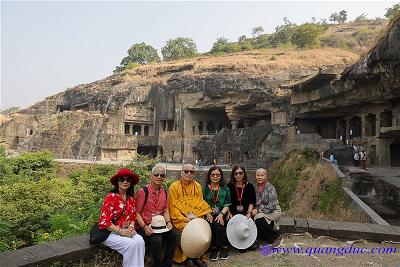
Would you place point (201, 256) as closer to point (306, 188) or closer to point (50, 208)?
point (50, 208)

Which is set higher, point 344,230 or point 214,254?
point 344,230

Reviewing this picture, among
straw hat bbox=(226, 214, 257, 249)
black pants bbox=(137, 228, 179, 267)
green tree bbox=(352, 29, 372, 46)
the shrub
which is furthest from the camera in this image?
green tree bbox=(352, 29, 372, 46)

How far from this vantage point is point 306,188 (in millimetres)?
15125

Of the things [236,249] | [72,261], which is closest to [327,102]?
[236,249]

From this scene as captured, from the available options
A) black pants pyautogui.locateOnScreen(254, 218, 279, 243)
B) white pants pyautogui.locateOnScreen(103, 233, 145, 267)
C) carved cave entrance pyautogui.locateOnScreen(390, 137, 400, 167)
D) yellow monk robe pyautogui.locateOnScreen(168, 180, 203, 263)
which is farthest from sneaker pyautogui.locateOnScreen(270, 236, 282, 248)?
carved cave entrance pyautogui.locateOnScreen(390, 137, 400, 167)

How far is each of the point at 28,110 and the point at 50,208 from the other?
35.8 meters

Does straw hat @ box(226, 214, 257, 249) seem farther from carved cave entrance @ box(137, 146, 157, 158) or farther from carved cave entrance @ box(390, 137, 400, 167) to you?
carved cave entrance @ box(137, 146, 157, 158)

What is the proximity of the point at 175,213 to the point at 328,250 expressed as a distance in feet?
7.35

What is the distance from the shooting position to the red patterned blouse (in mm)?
3953

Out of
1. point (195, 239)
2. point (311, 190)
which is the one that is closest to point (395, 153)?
point (311, 190)

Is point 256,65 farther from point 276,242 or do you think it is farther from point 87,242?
point 87,242

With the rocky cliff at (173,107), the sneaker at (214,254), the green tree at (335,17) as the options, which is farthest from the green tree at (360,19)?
the sneaker at (214,254)

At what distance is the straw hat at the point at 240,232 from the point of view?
183 inches

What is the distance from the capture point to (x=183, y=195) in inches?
185
